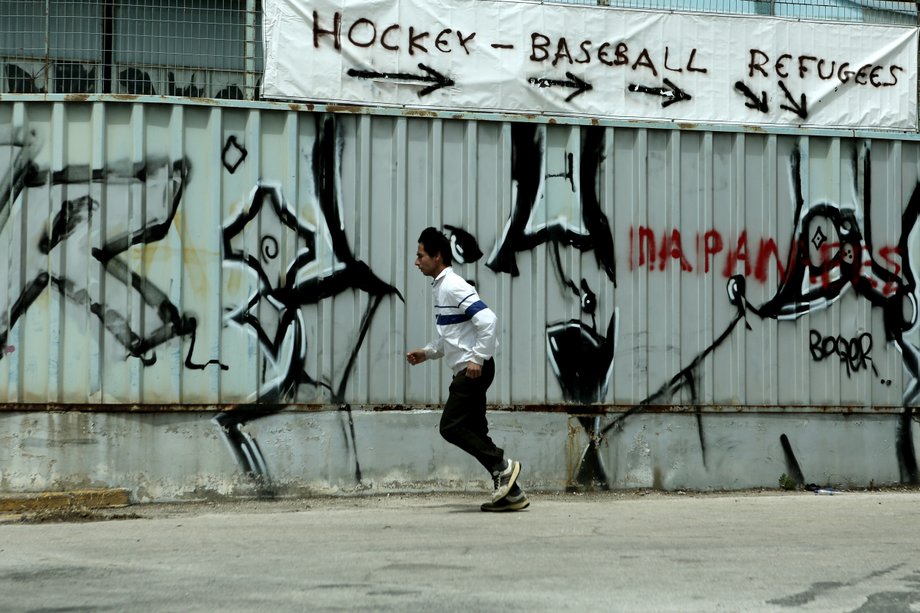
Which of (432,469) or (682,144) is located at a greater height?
(682,144)

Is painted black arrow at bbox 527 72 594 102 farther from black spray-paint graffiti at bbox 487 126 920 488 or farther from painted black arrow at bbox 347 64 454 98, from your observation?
painted black arrow at bbox 347 64 454 98

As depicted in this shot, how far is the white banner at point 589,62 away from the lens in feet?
29.3

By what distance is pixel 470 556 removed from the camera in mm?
6188

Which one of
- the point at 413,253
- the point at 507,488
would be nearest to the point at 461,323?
the point at 507,488

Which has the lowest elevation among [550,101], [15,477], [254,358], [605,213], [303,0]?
[15,477]

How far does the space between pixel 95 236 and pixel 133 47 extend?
5.09 ft

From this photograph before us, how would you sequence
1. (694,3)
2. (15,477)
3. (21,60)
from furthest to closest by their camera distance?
(694,3) → (21,60) → (15,477)

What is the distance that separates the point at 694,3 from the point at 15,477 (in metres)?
6.27

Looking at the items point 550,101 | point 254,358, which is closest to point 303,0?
point 550,101

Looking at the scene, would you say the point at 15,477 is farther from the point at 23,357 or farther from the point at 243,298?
the point at 243,298

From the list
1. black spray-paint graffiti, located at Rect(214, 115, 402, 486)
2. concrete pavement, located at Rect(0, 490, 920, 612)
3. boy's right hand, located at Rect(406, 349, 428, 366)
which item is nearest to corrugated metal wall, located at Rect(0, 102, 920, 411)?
black spray-paint graffiti, located at Rect(214, 115, 402, 486)

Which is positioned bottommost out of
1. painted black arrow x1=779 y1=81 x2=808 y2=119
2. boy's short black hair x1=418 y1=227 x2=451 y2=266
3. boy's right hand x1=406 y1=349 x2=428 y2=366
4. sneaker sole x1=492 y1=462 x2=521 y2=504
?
sneaker sole x1=492 y1=462 x2=521 y2=504

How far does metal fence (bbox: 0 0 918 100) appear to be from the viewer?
8750 millimetres

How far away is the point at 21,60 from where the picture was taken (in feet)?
28.7
